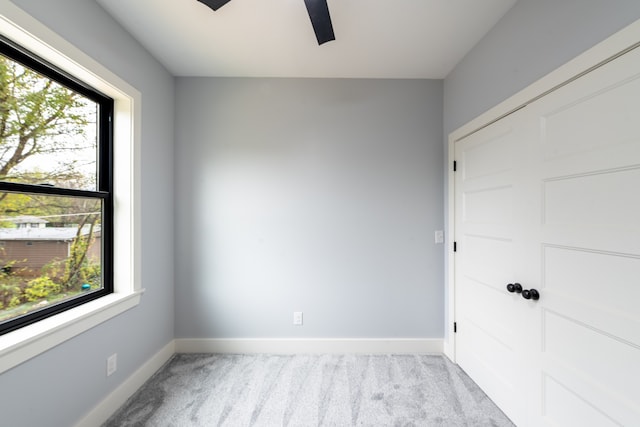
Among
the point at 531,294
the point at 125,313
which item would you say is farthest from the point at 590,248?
the point at 125,313

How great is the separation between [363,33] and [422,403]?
2.67m

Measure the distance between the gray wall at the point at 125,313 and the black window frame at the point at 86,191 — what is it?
0.19 metres

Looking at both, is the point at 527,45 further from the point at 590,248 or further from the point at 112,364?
the point at 112,364

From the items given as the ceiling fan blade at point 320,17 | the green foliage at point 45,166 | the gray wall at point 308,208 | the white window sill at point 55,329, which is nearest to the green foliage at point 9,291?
the green foliage at point 45,166

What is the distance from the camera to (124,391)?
1743 millimetres

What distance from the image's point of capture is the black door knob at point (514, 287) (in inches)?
59.4

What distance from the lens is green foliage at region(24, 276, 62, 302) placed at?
1338 mm

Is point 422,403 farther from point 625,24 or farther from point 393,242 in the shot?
point 625,24

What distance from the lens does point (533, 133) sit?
4.72 feet

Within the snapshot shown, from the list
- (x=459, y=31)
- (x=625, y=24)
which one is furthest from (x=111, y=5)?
(x=625, y=24)

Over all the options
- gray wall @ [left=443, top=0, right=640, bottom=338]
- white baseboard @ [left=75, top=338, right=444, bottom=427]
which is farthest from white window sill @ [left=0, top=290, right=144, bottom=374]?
gray wall @ [left=443, top=0, right=640, bottom=338]

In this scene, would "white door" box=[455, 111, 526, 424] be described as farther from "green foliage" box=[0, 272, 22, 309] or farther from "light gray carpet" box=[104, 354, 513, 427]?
"green foliage" box=[0, 272, 22, 309]

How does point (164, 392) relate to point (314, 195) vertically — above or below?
below

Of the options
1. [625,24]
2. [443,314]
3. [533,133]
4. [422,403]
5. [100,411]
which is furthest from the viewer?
[443,314]
